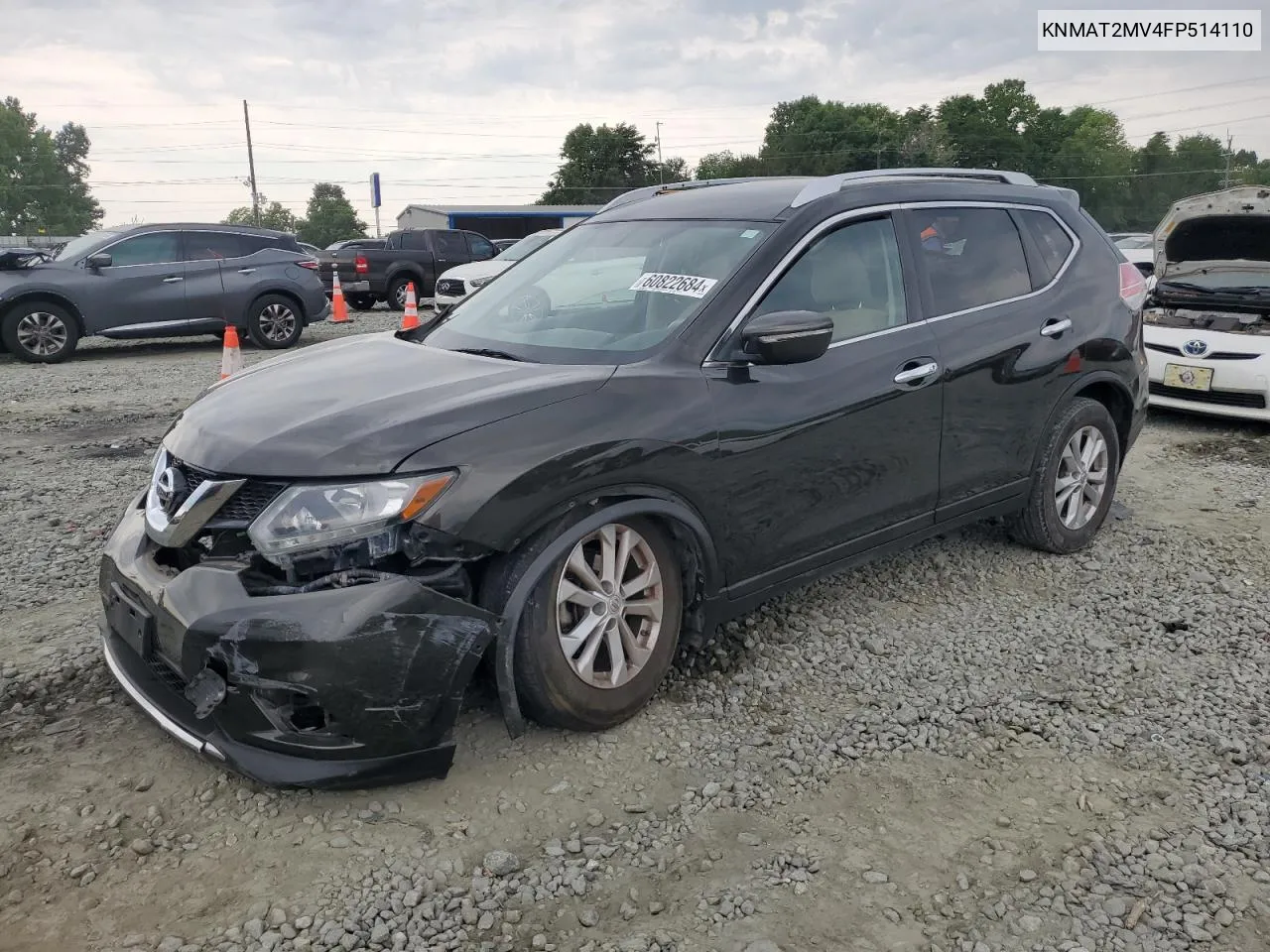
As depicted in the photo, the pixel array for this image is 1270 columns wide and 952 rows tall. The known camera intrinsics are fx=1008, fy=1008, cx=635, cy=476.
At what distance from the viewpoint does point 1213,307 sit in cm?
846

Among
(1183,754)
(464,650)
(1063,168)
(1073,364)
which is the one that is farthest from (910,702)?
(1063,168)

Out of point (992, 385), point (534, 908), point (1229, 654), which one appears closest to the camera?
point (534, 908)

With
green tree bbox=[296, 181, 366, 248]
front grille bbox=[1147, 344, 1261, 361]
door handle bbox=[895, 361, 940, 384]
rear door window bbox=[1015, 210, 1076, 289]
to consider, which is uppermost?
green tree bbox=[296, 181, 366, 248]

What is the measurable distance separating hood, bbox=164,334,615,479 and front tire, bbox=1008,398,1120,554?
2.47 m

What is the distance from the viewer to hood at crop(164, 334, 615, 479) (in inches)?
110

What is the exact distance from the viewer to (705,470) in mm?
3264

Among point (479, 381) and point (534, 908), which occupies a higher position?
point (479, 381)

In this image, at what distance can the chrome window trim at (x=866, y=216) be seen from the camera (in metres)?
3.46

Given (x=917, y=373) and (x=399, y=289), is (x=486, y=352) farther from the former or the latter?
(x=399, y=289)

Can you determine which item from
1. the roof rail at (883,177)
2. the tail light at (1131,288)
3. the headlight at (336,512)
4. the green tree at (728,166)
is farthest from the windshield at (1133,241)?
the green tree at (728,166)

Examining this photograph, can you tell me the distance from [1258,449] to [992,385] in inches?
173

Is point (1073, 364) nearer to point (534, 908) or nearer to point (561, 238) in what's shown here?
point (561, 238)

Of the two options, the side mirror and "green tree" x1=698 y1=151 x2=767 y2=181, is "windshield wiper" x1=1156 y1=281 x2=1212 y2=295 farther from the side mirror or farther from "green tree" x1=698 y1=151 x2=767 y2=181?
"green tree" x1=698 y1=151 x2=767 y2=181

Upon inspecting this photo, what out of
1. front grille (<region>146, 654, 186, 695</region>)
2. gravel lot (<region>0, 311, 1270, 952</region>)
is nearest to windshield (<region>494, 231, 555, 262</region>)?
gravel lot (<region>0, 311, 1270, 952</region>)
